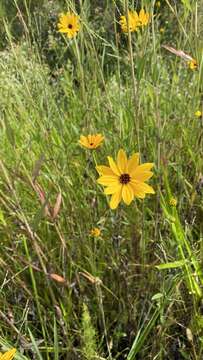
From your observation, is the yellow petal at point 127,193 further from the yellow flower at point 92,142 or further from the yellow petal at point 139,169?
the yellow flower at point 92,142

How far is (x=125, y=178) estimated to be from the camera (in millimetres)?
837

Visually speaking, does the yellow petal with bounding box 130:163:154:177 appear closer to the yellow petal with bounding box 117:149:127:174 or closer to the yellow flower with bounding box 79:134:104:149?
the yellow petal with bounding box 117:149:127:174

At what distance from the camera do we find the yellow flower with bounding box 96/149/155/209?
2.64ft

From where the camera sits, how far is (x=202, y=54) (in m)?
1.10

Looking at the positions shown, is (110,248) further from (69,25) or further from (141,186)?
(69,25)

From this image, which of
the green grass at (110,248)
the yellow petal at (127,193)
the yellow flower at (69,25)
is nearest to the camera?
A: the yellow petal at (127,193)

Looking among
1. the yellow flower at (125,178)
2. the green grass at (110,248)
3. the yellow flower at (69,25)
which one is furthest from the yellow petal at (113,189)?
the yellow flower at (69,25)

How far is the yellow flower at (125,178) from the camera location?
0.81 m

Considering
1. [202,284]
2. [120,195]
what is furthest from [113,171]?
[202,284]

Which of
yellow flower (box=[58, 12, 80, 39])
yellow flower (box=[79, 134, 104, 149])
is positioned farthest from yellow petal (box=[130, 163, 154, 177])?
yellow flower (box=[58, 12, 80, 39])

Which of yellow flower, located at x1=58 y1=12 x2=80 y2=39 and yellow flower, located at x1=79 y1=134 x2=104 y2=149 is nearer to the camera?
→ yellow flower, located at x1=79 y1=134 x2=104 y2=149

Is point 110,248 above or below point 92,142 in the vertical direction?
below

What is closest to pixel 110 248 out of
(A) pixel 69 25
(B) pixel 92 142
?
(B) pixel 92 142

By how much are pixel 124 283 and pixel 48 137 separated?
1.45 ft
